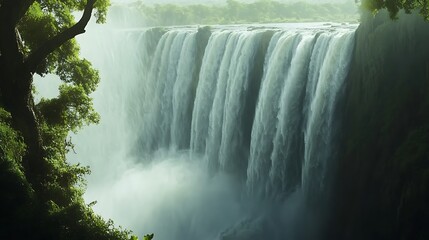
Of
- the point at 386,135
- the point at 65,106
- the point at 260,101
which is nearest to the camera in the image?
the point at 65,106

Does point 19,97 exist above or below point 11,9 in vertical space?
below

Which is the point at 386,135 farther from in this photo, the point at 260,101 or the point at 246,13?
the point at 246,13

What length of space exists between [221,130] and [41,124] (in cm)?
1794

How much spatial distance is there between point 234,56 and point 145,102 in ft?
41.5

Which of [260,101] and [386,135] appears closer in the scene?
[386,135]

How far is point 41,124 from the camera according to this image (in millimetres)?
12406

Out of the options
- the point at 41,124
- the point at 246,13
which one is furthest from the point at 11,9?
the point at 246,13

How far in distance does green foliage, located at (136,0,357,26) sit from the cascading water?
31.4 m

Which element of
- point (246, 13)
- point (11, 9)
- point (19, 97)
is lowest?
point (19, 97)

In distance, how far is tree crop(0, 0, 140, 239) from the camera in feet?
31.2

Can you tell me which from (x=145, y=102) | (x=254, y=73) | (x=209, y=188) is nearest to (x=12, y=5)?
(x=254, y=73)

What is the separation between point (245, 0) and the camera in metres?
87.1

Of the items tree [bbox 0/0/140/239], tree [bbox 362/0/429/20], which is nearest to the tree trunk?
tree [bbox 0/0/140/239]

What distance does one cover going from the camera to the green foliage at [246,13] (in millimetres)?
68062
